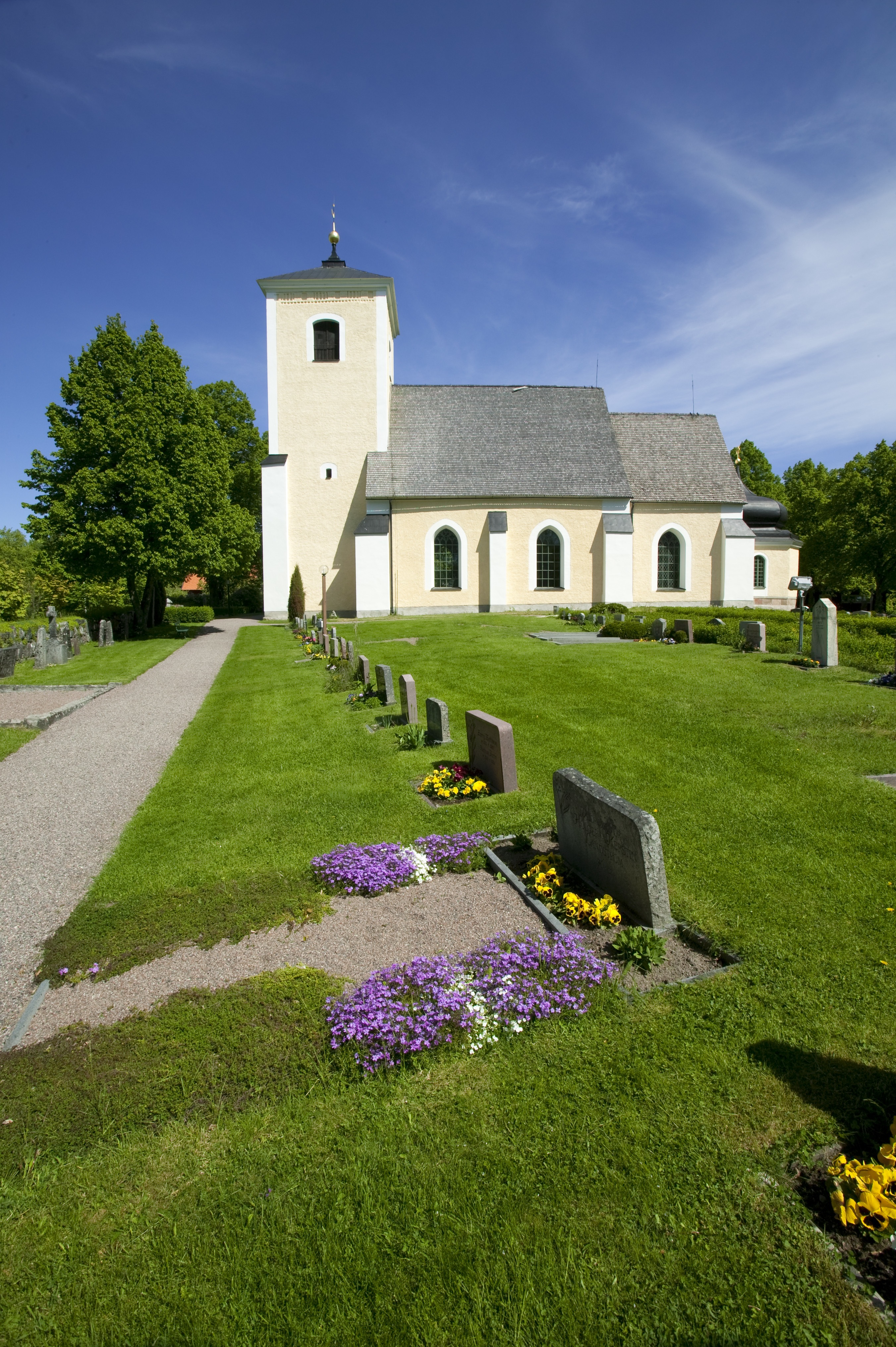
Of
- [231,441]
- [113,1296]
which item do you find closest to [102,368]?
[231,441]

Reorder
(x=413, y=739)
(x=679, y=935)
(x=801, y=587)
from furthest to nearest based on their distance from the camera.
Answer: (x=801, y=587) < (x=413, y=739) < (x=679, y=935)

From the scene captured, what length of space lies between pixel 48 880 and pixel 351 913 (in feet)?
9.21

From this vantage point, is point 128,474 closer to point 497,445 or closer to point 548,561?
point 497,445

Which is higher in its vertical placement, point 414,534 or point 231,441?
point 231,441

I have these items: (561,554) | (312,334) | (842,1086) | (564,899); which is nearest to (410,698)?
(564,899)

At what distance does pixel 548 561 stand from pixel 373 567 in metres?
7.67

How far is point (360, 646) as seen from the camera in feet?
60.6

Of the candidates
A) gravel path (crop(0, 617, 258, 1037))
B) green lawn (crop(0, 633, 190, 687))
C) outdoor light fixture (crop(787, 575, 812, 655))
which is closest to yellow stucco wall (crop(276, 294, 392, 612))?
green lawn (crop(0, 633, 190, 687))

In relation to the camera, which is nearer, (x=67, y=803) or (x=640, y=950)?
(x=640, y=950)

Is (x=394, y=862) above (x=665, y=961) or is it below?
above

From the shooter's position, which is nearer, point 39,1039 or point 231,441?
point 39,1039

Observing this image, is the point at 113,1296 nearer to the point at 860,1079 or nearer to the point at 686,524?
the point at 860,1079

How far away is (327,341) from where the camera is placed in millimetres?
29766

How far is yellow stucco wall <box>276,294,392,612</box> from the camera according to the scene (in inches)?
1160
